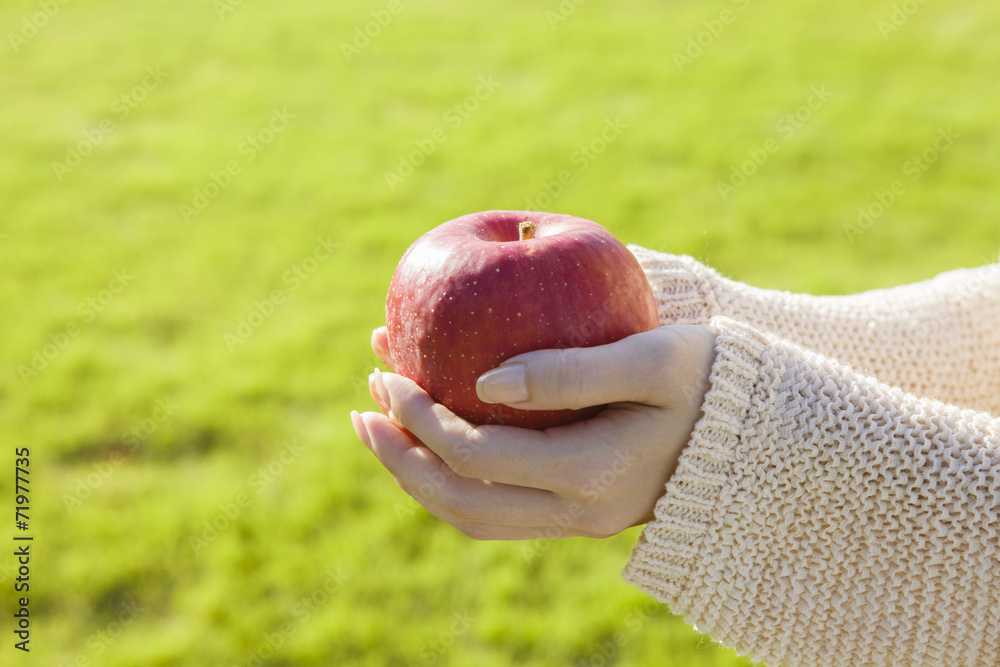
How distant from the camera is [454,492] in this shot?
1.27 metres

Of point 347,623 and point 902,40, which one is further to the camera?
point 902,40

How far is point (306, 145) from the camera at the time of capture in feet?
16.6

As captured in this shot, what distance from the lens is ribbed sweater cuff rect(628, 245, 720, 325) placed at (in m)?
1.52

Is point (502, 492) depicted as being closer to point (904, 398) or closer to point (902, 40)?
point (904, 398)

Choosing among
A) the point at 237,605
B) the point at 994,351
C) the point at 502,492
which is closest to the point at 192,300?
the point at 237,605

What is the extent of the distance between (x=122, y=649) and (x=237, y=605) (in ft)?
1.13

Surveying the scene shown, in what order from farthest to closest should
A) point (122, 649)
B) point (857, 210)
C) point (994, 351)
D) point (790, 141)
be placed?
point (790, 141)
point (857, 210)
point (122, 649)
point (994, 351)
